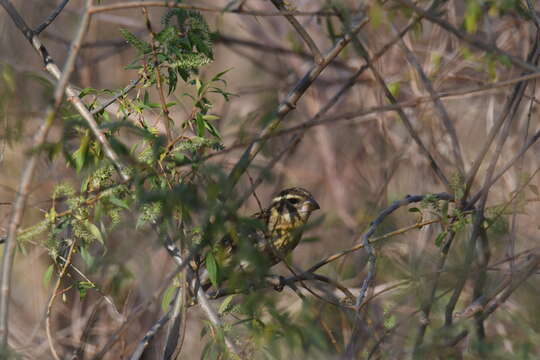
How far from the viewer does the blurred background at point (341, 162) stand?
2.86 metres

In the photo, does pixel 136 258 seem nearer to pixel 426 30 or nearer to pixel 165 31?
pixel 165 31

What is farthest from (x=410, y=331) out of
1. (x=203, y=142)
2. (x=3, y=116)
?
(x=3, y=116)

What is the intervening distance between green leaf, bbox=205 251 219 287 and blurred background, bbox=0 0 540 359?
0.23 metres

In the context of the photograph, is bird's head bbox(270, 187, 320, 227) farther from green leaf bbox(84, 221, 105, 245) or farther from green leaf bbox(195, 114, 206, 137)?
green leaf bbox(84, 221, 105, 245)

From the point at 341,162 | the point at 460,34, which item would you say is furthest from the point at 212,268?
the point at 341,162

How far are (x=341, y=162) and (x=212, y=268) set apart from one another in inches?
221

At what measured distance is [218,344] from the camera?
2.83m

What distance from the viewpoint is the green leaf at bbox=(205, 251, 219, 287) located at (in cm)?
277

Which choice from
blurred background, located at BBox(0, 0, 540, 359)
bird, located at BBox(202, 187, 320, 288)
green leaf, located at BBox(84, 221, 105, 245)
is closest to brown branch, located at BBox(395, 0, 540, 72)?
blurred background, located at BBox(0, 0, 540, 359)

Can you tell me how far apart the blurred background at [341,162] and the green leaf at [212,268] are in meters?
0.23

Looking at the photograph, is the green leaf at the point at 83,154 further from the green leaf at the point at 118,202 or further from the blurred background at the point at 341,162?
the green leaf at the point at 118,202

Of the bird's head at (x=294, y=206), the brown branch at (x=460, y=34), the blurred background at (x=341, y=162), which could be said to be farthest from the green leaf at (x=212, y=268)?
the bird's head at (x=294, y=206)

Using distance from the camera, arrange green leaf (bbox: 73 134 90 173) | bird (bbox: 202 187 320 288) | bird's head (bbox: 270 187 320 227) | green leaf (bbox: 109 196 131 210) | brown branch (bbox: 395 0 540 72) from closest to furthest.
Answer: brown branch (bbox: 395 0 540 72) < green leaf (bbox: 109 196 131 210) < green leaf (bbox: 73 134 90 173) < bird (bbox: 202 187 320 288) < bird's head (bbox: 270 187 320 227)

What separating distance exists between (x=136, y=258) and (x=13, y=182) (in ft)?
9.28
